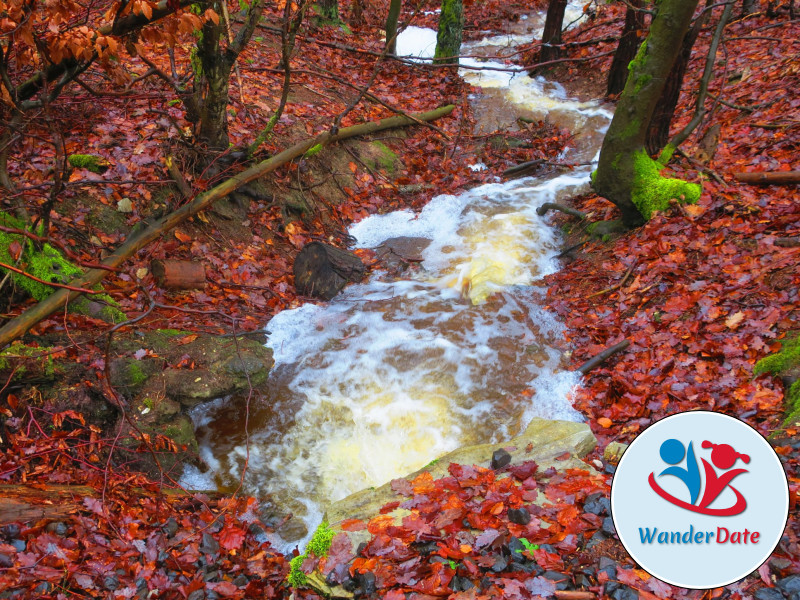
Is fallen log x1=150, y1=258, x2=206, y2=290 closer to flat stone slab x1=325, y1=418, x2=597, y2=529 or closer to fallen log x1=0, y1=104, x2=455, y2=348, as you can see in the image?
fallen log x1=0, y1=104, x2=455, y2=348

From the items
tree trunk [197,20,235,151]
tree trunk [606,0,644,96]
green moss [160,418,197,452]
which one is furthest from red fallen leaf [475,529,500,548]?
tree trunk [606,0,644,96]

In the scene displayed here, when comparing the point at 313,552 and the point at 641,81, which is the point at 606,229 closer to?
the point at 641,81

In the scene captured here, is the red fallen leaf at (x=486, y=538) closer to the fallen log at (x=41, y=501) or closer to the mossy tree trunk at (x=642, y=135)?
the fallen log at (x=41, y=501)

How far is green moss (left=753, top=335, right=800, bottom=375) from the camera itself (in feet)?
12.2

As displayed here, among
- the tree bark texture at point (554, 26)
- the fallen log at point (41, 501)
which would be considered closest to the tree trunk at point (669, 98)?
the tree bark texture at point (554, 26)

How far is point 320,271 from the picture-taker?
659 centimetres

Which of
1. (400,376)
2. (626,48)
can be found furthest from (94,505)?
(626,48)

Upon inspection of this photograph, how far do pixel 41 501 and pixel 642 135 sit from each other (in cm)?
720

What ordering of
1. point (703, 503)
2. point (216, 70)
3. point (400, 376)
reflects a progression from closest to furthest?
point (703, 503)
point (400, 376)
point (216, 70)

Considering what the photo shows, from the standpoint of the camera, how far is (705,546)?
2.04m

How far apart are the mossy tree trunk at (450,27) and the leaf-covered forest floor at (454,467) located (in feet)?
17.0

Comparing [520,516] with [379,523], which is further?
[379,523]

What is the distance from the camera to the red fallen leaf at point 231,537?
3593 millimetres

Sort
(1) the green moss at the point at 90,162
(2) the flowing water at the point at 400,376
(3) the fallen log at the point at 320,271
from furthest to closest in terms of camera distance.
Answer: (3) the fallen log at the point at 320,271
(1) the green moss at the point at 90,162
(2) the flowing water at the point at 400,376
